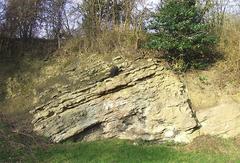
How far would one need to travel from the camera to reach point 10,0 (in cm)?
2284

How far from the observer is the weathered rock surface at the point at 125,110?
17.2 metres

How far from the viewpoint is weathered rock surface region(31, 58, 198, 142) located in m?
17.2

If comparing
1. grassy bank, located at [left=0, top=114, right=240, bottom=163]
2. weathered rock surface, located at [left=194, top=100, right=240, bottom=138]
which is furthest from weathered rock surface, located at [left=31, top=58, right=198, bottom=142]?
grassy bank, located at [left=0, top=114, right=240, bottom=163]

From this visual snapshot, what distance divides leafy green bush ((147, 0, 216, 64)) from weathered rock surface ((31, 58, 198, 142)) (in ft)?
3.35

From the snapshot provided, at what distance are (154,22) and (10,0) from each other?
24.4 feet

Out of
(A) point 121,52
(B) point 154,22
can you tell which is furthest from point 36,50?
(B) point 154,22

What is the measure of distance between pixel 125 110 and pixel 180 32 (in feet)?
13.3

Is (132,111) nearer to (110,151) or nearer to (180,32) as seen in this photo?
(110,151)

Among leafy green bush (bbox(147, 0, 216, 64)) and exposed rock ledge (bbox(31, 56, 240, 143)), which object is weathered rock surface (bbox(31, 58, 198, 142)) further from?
leafy green bush (bbox(147, 0, 216, 64))

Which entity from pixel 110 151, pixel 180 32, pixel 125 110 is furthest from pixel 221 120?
pixel 110 151

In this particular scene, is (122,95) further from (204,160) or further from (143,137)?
(204,160)

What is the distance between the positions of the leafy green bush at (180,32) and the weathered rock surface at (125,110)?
1022mm

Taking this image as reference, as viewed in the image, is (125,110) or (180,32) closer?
(125,110)

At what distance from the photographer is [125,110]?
17.8 m
